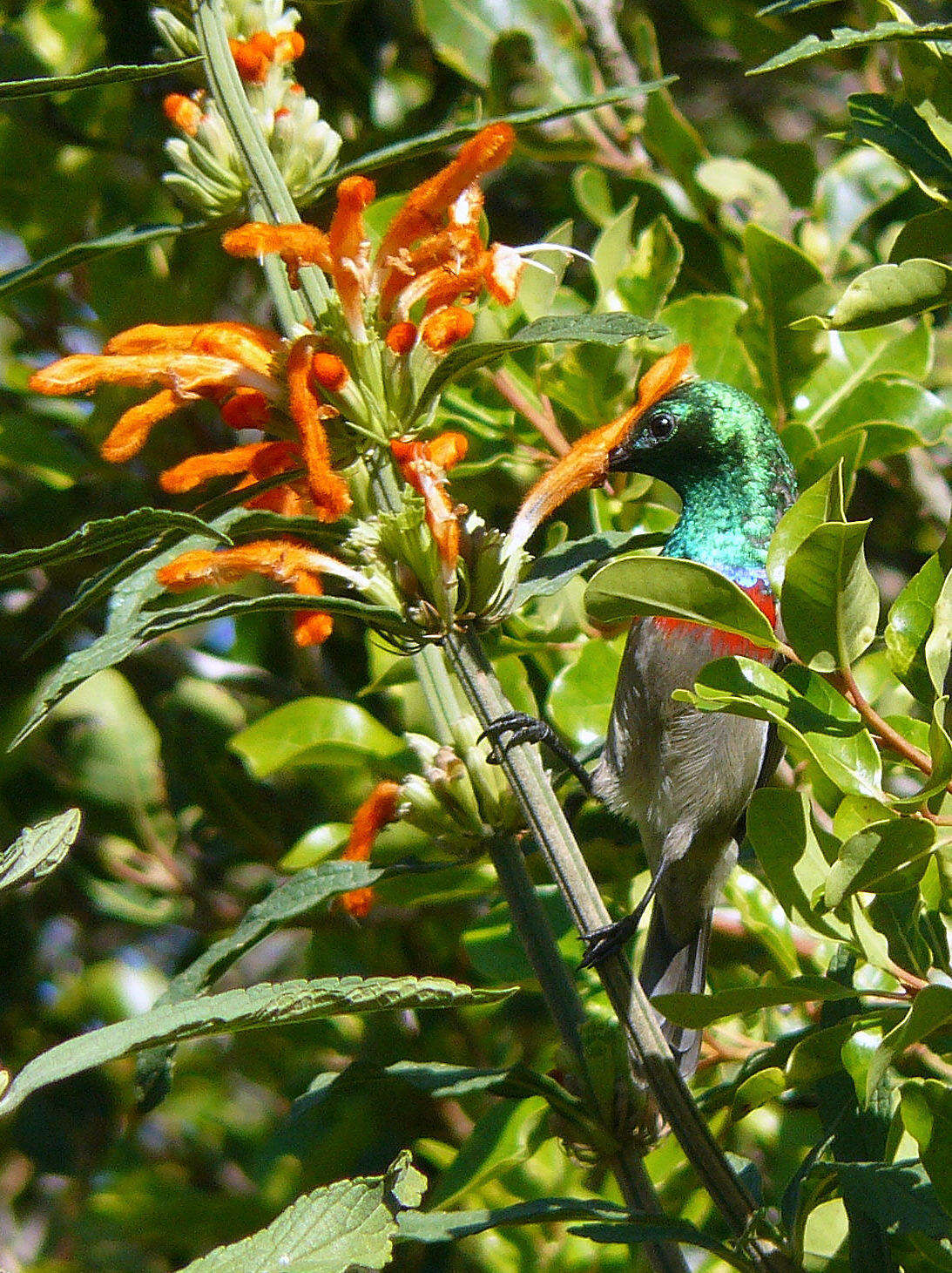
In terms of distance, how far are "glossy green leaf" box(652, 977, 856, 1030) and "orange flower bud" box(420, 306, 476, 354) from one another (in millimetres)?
686

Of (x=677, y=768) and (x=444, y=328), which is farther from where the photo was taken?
(x=677, y=768)

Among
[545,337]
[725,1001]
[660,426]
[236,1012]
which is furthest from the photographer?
[660,426]

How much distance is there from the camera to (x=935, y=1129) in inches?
50.1

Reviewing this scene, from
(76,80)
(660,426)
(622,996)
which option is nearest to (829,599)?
(622,996)

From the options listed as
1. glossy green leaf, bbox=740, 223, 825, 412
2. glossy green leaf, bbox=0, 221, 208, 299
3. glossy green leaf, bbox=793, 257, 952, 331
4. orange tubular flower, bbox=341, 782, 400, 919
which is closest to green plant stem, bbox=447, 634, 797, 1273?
orange tubular flower, bbox=341, 782, 400, 919

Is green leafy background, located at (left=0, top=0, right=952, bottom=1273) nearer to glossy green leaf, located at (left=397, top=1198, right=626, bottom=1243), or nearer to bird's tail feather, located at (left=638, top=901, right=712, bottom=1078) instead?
glossy green leaf, located at (left=397, top=1198, right=626, bottom=1243)

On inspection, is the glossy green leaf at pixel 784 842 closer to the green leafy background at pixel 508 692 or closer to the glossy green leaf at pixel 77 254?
the green leafy background at pixel 508 692

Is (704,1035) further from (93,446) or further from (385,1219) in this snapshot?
(93,446)

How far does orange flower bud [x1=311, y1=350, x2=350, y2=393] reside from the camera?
1.40 metres

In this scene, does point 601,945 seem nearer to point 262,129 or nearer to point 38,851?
point 38,851

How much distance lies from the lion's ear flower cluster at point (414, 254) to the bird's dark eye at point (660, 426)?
652 mm

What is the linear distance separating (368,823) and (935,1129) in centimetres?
72

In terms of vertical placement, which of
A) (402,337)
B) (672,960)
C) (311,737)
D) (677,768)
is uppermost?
(402,337)

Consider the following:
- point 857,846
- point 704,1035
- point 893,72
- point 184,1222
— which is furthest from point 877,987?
point 893,72
